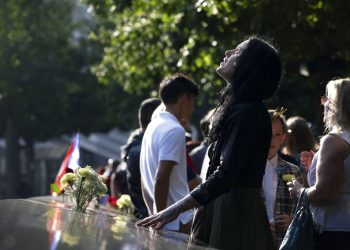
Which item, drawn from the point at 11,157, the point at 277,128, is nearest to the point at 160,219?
the point at 277,128

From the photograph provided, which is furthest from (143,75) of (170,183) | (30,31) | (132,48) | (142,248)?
(30,31)

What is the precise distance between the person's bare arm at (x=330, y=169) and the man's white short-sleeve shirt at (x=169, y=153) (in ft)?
5.50

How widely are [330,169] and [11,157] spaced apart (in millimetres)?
41097

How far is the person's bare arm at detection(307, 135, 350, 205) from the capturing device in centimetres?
498

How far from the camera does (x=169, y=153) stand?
6.54 metres

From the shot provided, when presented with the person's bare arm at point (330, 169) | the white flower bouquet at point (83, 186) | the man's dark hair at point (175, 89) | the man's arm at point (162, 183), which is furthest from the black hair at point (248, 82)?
the man's dark hair at point (175, 89)

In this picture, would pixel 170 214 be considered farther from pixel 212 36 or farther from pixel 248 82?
pixel 212 36

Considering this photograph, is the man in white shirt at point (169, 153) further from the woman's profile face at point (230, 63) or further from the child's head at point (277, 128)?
the woman's profile face at point (230, 63)

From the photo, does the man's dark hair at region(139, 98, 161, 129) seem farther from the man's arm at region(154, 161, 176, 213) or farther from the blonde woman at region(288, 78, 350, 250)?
the blonde woman at region(288, 78, 350, 250)

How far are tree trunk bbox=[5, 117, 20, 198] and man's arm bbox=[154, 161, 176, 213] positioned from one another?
3813cm

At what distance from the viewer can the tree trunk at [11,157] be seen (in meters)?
44.7

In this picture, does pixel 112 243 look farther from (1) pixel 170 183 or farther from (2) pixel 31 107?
(2) pixel 31 107

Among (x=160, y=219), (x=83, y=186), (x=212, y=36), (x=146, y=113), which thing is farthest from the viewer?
(x=212, y=36)

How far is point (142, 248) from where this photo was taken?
3414mm
